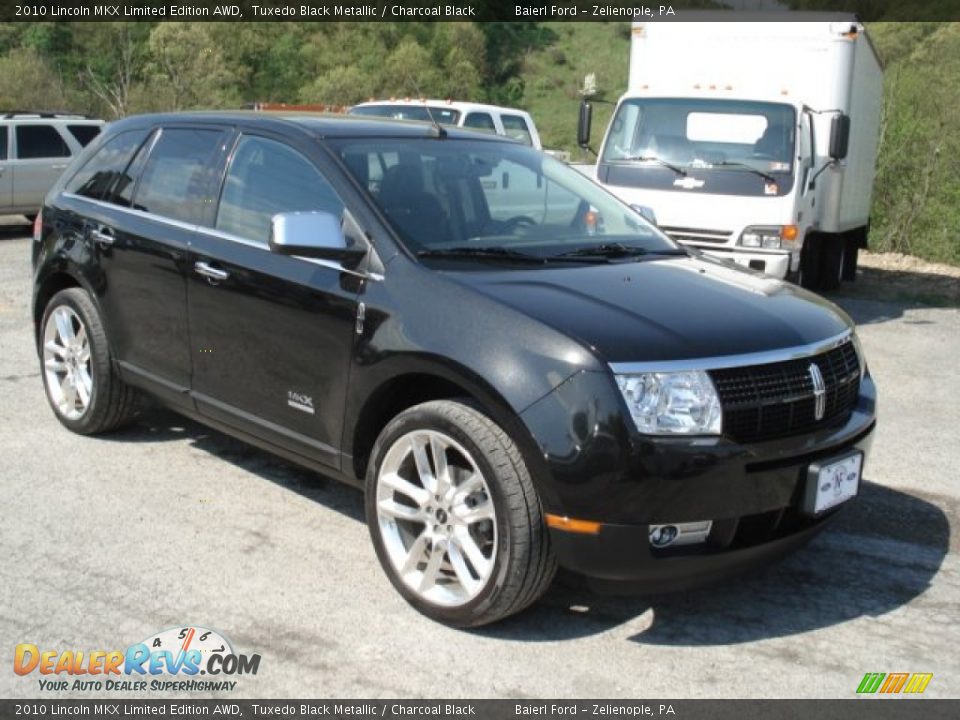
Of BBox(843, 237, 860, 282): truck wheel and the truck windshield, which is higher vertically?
the truck windshield

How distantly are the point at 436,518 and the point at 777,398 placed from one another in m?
1.28

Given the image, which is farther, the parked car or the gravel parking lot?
the parked car

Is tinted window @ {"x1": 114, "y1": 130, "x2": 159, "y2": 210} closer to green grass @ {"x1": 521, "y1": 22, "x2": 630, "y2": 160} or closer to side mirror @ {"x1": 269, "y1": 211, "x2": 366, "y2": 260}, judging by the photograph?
side mirror @ {"x1": 269, "y1": 211, "x2": 366, "y2": 260}

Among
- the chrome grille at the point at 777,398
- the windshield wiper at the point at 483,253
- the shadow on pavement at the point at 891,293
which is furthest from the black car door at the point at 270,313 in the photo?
the shadow on pavement at the point at 891,293

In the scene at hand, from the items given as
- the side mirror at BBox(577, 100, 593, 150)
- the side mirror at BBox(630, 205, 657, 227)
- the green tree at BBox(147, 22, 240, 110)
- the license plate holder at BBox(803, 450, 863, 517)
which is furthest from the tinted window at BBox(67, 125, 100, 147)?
the green tree at BBox(147, 22, 240, 110)

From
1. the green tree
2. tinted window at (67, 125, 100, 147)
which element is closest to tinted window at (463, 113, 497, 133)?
tinted window at (67, 125, 100, 147)

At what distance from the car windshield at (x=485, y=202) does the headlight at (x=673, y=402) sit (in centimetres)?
104

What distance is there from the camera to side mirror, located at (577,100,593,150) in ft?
36.7

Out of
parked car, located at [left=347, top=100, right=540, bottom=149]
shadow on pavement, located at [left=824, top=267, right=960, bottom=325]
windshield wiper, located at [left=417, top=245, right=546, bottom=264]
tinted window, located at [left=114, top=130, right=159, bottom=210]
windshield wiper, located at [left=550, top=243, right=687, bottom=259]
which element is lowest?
shadow on pavement, located at [left=824, top=267, right=960, bottom=325]

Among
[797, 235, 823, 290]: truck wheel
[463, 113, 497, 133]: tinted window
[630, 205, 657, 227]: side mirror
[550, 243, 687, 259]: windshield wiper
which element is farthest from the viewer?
[463, 113, 497, 133]: tinted window

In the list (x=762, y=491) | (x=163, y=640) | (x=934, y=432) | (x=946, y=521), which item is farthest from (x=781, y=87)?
(x=163, y=640)

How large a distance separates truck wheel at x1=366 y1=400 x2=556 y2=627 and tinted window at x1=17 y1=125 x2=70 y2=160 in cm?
1513

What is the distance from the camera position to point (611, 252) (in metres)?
4.59
